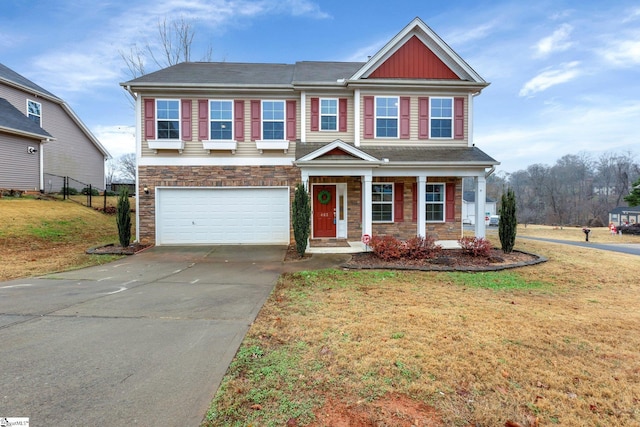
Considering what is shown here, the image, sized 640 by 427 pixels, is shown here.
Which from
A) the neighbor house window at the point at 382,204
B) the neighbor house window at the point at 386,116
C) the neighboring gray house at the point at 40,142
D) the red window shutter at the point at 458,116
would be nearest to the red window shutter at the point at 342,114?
the neighbor house window at the point at 386,116

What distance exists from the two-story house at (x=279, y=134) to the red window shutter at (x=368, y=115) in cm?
6

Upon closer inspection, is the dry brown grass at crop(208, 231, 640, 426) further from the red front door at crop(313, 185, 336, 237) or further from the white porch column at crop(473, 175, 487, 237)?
the red front door at crop(313, 185, 336, 237)

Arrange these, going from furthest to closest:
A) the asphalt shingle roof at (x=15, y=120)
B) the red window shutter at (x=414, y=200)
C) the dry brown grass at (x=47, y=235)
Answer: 1. the asphalt shingle roof at (x=15, y=120)
2. the red window shutter at (x=414, y=200)
3. the dry brown grass at (x=47, y=235)

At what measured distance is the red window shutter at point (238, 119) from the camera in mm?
12008

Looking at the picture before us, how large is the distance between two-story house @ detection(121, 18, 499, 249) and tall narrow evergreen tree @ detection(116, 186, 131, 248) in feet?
3.30

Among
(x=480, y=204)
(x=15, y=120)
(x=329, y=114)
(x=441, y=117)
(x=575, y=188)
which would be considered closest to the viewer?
(x=480, y=204)

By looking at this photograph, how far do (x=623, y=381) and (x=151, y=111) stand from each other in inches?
551

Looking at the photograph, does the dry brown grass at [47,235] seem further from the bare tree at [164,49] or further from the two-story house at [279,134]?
the bare tree at [164,49]

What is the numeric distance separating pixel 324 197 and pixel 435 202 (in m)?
4.61

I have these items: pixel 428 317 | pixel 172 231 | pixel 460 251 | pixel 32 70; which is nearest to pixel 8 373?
pixel 428 317

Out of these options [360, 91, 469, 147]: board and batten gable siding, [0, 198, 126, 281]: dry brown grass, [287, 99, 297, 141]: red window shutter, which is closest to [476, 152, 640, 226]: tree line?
[360, 91, 469, 147]: board and batten gable siding

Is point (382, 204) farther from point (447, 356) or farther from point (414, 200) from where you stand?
point (447, 356)

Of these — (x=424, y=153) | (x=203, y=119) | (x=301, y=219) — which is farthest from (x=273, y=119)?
(x=424, y=153)

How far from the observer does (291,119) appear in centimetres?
1216
